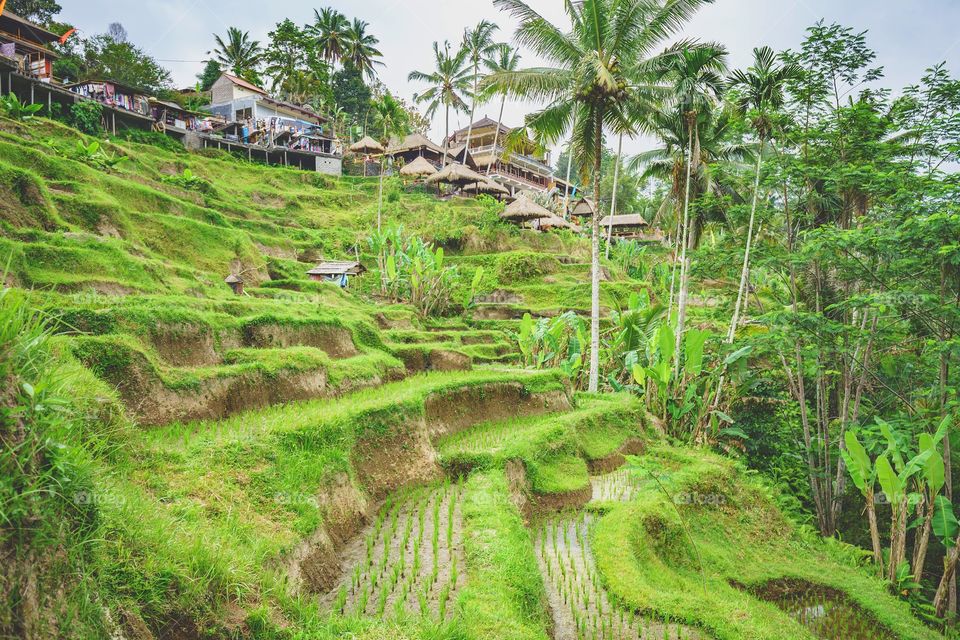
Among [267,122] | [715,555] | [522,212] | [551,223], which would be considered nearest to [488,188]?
[551,223]

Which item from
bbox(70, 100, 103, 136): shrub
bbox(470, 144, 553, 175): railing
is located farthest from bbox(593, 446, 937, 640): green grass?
bbox(470, 144, 553, 175): railing

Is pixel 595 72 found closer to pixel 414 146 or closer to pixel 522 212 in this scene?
pixel 522 212

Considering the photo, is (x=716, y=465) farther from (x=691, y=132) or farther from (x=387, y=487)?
(x=691, y=132)

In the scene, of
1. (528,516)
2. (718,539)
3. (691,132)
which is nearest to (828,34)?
(691,132)

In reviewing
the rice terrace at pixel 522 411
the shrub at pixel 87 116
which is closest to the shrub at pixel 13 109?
the rice terrace at pixel 522 411

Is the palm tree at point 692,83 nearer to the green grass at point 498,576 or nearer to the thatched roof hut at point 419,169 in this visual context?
the green grass at point 498,576

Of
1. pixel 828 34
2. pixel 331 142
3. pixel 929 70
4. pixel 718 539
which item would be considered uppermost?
pixel 331 142

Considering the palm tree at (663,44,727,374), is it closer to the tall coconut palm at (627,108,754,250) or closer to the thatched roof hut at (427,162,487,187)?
the tall coconut palm at (627,108,754,250)

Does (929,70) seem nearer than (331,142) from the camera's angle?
Yes
